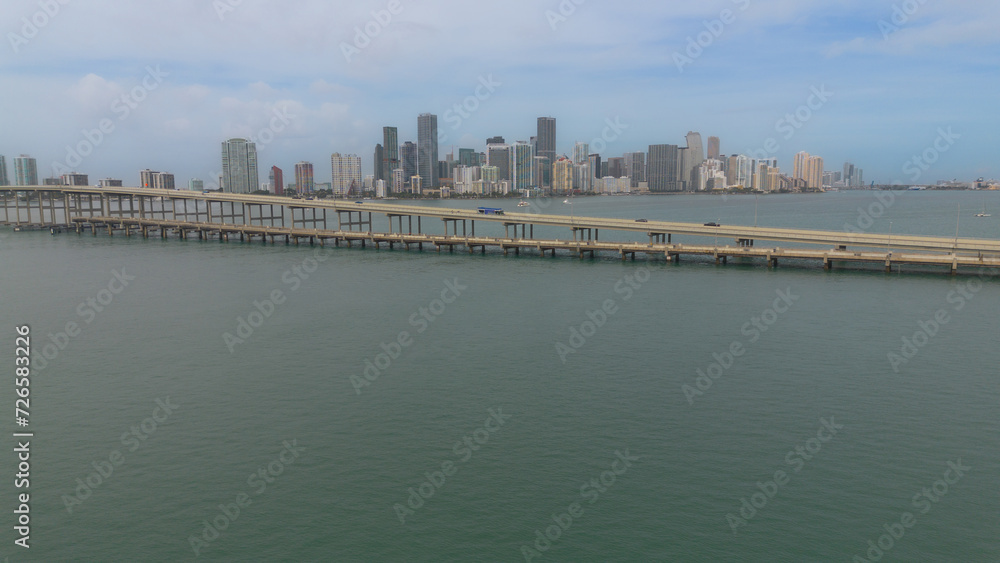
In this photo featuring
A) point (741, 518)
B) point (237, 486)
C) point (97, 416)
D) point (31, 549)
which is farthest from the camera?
point (97, 416)

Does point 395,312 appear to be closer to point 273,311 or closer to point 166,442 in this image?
point 273,311

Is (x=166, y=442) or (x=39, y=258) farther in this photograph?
(x=39, y=258)

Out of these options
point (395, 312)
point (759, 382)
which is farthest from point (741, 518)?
point (395, 312)

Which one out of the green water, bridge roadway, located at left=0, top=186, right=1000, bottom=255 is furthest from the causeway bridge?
the green water

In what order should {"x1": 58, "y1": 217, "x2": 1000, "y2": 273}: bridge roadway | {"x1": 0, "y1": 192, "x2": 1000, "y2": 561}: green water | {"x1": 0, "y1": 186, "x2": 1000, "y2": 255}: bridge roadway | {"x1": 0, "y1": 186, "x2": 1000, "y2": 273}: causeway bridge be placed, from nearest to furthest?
{"x1": 0, "y1": 192, "x2": 1000, "y2": 561}: green water < {"x1": 58, "y1": 217, "x2": 1000, "y2": 273}: bridge roadway < {"x1": 0, "y1": 186, "x2": 1000, "y2": 273}: causeway bridge < {"x1": 0, "y1": 186, "x2": 1000, "y2": 255}: bridge roadway

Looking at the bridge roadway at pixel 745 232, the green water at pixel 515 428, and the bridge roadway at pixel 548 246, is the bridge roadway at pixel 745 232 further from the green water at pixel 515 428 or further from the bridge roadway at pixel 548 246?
the green water at pixel 515 428

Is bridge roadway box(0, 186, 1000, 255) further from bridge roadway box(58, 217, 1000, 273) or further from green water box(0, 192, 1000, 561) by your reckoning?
green water box(0, 192, 1000, 561)

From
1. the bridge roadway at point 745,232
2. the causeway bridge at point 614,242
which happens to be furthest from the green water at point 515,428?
the bridge roadway at point 745,232

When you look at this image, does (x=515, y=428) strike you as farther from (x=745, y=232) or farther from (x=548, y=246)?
(x=745, y=232)
